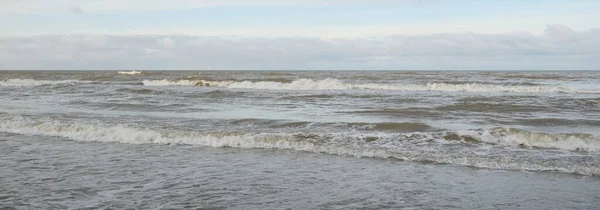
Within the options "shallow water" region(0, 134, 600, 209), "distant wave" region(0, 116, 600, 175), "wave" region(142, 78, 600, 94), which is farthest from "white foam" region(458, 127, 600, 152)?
"wave" region(142, 78, 600, 94)

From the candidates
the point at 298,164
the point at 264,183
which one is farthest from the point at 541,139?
the point at 264,183

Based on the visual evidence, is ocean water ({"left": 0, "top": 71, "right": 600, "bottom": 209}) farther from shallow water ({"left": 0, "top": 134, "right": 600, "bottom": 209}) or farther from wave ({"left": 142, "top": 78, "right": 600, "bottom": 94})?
wave ({"left": 142, "top": 78, "right": 600, "bottom": 94})

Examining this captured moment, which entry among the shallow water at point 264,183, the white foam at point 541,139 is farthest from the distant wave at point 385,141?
the shallow water at point 264,183

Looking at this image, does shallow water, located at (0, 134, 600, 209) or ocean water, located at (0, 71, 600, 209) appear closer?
shallow water, located at (0, 134, 600, 209)

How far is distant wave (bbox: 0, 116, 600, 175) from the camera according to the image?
841 centimetres

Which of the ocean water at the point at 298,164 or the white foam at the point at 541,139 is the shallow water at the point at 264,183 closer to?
the ocean water at the point at 298,164

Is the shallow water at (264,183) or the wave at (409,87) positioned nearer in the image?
the shallow water at (264,183)

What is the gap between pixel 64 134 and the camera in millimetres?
11984

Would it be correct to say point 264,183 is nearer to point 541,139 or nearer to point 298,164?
point 298,164

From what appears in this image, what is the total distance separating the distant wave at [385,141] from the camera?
27.6 feet

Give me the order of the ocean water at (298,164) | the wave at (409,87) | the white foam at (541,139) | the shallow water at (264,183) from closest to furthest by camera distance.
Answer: the shallow water at (264,183) < the ocean water at (298,164) < the white foam at (541,139) < the wave at (409,87)

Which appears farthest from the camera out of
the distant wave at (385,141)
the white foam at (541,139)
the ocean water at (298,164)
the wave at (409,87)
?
the wave at (409,87)

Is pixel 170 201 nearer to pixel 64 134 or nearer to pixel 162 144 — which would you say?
pixel 162 144

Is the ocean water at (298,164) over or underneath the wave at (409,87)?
underneath
